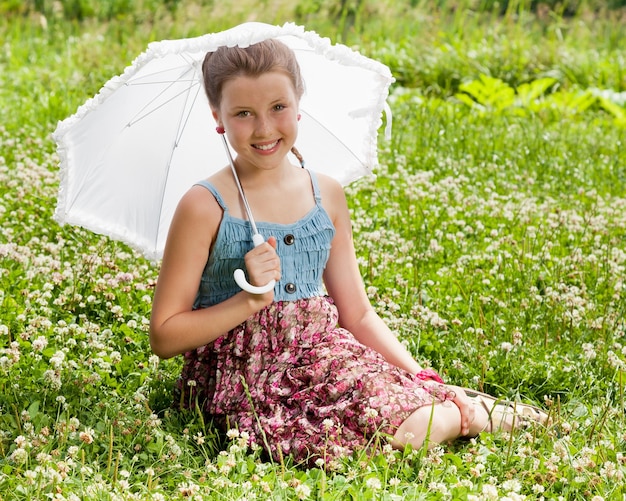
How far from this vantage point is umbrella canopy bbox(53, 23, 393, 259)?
13.5ft

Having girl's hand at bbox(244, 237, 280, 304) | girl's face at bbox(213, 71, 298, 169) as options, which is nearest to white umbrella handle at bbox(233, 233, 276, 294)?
girl's hand at bbox(244, 237, 280, 304)

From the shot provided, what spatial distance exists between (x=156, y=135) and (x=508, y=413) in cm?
191

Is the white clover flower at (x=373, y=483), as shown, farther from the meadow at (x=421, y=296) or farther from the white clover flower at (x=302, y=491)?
the white clover flower at (x=302, y=491)

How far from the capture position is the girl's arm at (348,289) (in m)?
4.31

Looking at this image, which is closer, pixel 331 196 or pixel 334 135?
pixel 331 196

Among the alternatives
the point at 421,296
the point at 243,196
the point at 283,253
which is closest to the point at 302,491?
the point at 283,253

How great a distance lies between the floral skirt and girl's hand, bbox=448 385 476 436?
6 cm

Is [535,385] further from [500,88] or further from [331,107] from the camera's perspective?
[500,88]

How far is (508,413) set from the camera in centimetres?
422

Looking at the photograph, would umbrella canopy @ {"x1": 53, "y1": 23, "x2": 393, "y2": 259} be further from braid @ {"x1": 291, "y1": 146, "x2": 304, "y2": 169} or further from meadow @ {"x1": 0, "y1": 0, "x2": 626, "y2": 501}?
meadow @ {"x1": 0, "y1": 0, "x2": 626, "y2": 501}

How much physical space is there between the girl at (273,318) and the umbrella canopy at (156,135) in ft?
1.03

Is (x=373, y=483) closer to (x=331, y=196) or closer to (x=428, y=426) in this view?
(x=428, y=426)

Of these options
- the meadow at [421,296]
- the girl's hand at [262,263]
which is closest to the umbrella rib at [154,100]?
the girl's hand at [262,263]

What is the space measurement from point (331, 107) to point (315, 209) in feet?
1.81
